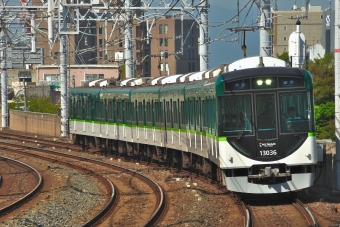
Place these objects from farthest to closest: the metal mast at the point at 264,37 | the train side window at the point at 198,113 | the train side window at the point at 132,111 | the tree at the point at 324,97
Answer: the tree at the point at 324,97 < the train side window at the point at 132,111 < the metal mast at the point at 264,37 < the train side window at the point at 198,113

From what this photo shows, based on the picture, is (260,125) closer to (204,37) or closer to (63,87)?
(204,37)

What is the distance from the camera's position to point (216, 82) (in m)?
15.7

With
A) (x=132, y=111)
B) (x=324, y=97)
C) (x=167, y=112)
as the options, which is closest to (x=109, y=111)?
(x=132, y=111)

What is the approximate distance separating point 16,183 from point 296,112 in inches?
327

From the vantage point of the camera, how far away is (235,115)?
51.0 feet

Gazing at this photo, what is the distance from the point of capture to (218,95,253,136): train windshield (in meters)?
15.5

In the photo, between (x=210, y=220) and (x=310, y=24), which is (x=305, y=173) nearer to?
(x=210, y=220)

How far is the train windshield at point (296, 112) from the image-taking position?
1540cm

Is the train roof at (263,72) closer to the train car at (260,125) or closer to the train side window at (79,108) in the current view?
the train car at (260,125)

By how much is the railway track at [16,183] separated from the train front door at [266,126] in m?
4.62

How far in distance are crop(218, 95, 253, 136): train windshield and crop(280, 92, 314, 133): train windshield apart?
0.59 m

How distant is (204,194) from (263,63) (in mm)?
2887

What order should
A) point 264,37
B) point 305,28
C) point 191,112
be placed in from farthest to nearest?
point 305,28, point 264,37, point 191,112

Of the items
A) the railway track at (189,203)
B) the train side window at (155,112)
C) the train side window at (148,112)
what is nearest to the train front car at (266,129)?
the railway track at (189,203)
